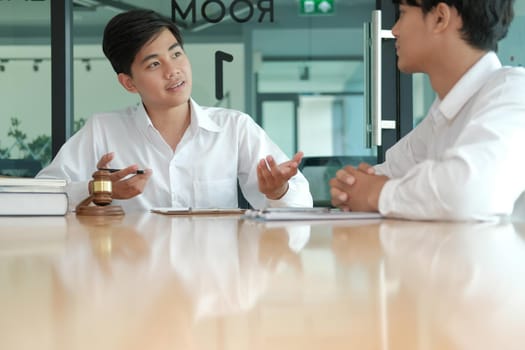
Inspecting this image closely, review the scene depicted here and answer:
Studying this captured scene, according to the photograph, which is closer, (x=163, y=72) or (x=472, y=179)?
(x=472, y=179)

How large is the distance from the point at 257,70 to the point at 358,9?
730 millimetres

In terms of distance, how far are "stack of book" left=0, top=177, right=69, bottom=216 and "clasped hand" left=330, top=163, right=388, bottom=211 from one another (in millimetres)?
775

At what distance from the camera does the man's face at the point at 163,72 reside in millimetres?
2695

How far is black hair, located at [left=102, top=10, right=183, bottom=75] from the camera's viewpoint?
8.91ft

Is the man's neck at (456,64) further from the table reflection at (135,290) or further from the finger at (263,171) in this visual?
the table reflection at (135,290)

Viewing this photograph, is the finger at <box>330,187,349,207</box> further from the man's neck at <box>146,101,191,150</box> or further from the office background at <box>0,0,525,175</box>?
the office background at <box>0,0,525,175</box>

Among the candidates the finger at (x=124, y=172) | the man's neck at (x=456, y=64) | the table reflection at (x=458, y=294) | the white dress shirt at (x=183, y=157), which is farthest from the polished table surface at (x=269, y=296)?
the white dress shirt at (x=183, y=157)

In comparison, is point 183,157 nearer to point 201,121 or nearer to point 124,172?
point 201,121

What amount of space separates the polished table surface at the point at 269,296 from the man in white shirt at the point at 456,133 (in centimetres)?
49

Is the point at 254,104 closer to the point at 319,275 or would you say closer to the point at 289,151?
the point at 289,151

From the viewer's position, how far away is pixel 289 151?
4.76 m

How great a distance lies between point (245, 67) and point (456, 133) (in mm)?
3015

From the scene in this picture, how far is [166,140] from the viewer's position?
9.15ft

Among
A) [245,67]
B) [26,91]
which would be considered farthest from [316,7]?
[26,91]
